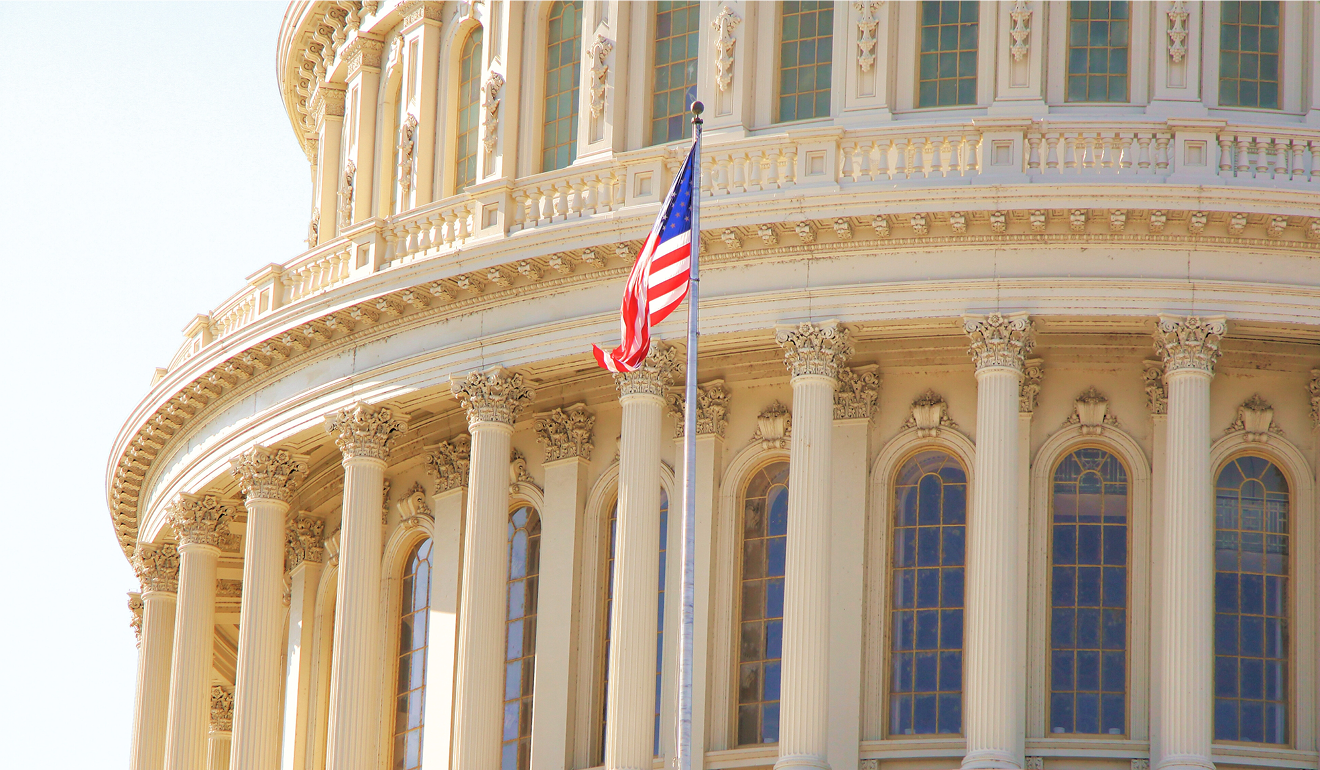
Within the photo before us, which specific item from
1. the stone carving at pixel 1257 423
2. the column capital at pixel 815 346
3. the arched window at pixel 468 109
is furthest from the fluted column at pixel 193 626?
the stone carving at pixel 1257 423

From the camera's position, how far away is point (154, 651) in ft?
169

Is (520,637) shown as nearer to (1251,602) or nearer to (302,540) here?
(302,540)

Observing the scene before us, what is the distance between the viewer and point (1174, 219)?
39.3 meters

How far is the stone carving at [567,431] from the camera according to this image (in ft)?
145

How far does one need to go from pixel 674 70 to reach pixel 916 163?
5818 millimetres

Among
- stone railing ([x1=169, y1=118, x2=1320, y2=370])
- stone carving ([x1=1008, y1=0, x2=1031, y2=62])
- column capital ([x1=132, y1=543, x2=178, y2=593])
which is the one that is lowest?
column capital ([x1=132, y1=543, x2=178, y2=593])

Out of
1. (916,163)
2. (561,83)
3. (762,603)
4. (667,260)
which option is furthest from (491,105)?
(667,260)

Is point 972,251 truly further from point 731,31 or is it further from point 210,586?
point 210,586

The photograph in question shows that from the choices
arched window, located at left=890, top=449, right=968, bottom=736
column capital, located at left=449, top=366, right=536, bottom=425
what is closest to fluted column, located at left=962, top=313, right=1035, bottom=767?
arched window, located at left=890, top=449, right=968, bottom=736

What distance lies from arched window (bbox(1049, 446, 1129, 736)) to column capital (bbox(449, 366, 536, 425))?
8692 mm

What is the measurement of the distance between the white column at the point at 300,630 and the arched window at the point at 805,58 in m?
12.6

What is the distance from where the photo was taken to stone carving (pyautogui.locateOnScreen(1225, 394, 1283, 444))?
40.9 meters

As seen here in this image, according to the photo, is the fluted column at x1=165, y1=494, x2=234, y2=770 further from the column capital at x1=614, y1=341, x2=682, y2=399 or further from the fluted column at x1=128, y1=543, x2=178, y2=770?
the column capital at x1=614, y1=341, x2=682, y2=399

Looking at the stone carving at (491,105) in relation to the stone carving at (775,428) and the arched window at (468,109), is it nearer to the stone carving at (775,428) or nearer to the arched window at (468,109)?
the arched window at (468,109)
